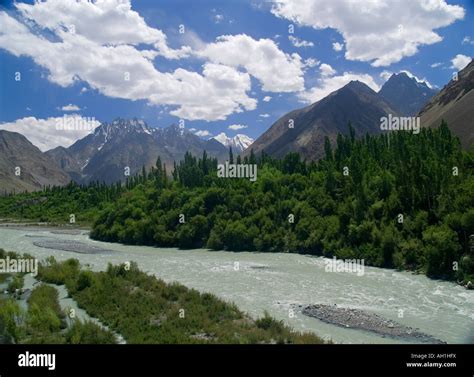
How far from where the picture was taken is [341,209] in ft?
191

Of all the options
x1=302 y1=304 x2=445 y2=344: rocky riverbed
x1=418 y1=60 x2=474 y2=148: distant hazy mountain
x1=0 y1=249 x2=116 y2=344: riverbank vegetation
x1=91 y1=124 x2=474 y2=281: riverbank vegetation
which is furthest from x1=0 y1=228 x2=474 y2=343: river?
x1=418 y1=60 x2=474 y2=148: distant hazy mountain

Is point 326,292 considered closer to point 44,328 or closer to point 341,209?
point 44,328

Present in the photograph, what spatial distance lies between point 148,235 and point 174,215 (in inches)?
230

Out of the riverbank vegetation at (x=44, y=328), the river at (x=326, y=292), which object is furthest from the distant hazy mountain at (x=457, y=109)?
the riverbank vegetation at (x=44, y=328)

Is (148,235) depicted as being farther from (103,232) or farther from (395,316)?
(395,316)

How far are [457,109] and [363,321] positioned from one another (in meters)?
129

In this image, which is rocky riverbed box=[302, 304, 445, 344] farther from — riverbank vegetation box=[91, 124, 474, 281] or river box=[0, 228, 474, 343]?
riverbank vegetation box=[91, 124, 474, 281]

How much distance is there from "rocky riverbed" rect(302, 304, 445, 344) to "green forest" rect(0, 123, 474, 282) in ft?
55.3

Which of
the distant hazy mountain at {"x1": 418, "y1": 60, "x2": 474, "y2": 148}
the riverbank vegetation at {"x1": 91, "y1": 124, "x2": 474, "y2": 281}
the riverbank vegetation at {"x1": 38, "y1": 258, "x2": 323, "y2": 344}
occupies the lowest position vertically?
the riverbank vegetation at {"x1": 38, "y1": 258, "x2": 323, "y2": 344}

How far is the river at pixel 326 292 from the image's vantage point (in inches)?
868

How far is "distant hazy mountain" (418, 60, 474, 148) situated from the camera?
361 ft

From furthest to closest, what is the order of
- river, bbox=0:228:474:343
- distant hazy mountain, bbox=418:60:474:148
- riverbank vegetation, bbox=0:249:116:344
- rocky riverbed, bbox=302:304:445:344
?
distant hazy mountain, bbox=418:60:474:148 → river, bbox=0:228:474:343 → rocky riverbed, bbox=302:304:445:344 → riverbank vegetation, bbox=0:249:116:344

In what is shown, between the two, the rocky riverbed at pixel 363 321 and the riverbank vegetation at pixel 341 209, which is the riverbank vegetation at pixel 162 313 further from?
the riverbank vegetation at pixel 341 209

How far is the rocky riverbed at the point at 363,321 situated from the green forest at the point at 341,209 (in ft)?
55.3
